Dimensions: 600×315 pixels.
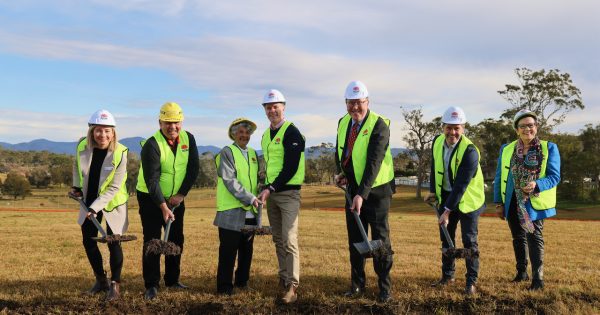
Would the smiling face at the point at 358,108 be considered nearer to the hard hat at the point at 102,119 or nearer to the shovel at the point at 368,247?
the shovel at the point at 368,247

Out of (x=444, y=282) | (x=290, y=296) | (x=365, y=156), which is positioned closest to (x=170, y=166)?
(x=290, y=296)

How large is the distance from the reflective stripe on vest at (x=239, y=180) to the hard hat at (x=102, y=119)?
4.94 ft

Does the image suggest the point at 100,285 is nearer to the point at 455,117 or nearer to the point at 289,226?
the point at 289,226

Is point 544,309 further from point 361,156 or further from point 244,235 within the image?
point 244,235

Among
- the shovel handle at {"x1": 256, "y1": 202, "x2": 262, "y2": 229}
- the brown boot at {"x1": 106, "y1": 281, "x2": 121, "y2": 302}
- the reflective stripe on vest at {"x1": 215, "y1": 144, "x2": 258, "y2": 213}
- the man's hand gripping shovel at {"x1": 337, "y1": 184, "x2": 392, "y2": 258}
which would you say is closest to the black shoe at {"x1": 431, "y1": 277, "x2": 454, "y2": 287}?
the man's hand gripping shovel at {"x1": 337, "y1": 184, "x2": 392, "y2": 258}

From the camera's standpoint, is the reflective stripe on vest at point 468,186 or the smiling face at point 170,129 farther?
the reflective stripe on vest at point 468,186

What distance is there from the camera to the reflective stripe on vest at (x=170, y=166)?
6699 mm

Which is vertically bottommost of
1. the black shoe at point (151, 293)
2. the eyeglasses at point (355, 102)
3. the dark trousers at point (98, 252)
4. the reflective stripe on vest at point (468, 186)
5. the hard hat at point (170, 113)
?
the black shoe at point (151, 293)

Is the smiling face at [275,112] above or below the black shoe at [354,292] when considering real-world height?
above

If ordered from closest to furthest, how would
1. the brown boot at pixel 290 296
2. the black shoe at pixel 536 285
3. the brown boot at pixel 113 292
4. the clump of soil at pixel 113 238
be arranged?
the clump of soil at pixel 113 238
the brown boot at pixel 290 296
the brown boot at pixel 113 292
the black shoe at pixel 536 285

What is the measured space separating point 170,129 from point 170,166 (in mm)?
508

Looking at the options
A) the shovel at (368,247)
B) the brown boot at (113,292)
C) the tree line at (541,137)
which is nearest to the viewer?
the shovel at (368,247)

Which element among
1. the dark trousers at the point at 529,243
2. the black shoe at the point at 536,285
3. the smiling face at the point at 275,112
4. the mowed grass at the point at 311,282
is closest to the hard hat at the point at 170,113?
the smiling face at the point at 275,112

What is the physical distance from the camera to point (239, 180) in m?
6.76
